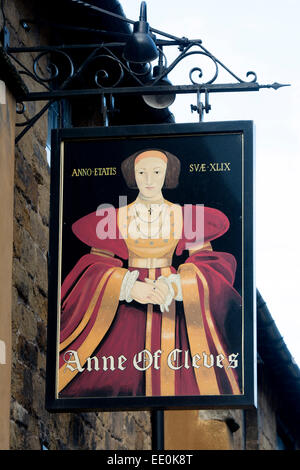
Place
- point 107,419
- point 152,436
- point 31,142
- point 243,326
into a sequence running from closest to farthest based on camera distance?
point 243,326
point 31,142
point 107,419
point 152,436

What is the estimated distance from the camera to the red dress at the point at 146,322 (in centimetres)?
743

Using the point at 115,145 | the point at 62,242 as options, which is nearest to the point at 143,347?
the point at 62,242

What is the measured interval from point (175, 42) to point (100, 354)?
7.49 feet

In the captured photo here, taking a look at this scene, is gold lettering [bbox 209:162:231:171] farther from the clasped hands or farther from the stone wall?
the stone wall

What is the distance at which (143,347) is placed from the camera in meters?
7.52

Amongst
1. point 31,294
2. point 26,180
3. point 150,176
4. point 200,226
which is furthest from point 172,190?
point 31,294

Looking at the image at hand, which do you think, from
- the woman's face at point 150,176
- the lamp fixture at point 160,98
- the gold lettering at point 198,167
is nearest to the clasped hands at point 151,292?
the woman's face at point 150,176

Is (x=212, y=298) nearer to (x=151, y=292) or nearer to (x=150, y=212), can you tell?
(x=151, y=292)

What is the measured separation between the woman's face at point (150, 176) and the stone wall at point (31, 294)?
3.10 feet

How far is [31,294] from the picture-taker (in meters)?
8.61

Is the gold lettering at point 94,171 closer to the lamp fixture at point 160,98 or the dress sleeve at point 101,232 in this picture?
the dress sleeve at point 101,232

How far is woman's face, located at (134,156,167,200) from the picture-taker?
26.1ft
